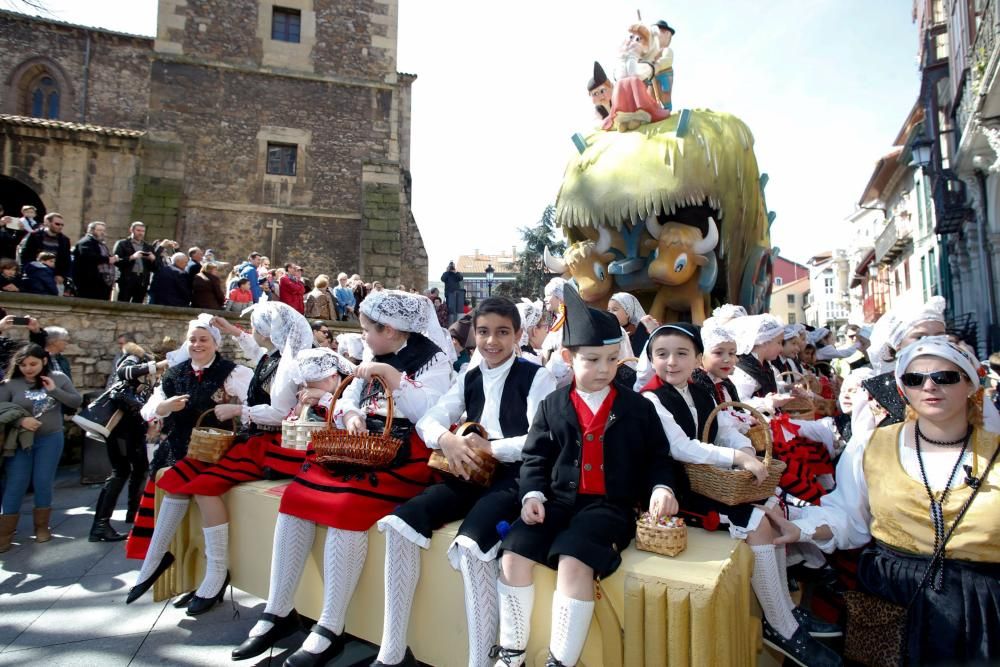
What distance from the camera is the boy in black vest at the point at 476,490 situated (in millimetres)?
2291

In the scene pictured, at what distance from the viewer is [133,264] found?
9906 millimetres

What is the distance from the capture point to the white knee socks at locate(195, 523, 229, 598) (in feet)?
10.8

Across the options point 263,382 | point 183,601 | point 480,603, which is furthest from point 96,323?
point 480,603

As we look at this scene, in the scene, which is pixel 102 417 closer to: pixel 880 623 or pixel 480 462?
pixel 480 462

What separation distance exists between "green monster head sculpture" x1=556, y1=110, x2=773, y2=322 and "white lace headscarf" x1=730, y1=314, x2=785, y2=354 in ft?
6.60

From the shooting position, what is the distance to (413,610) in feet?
8.42

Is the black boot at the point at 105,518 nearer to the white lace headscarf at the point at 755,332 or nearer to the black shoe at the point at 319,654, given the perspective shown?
the black shoe at the point at 319,654

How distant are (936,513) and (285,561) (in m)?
2.62

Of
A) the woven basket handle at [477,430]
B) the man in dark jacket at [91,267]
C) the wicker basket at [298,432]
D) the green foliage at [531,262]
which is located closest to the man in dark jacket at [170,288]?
the man in dark jacket at [91,267]

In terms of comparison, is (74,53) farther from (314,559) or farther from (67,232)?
(314,559)

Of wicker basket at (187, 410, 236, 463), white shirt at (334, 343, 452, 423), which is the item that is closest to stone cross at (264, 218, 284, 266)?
wicker basket at (187, 410, 236, 463)

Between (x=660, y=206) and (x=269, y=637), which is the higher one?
(x=660, y=206)

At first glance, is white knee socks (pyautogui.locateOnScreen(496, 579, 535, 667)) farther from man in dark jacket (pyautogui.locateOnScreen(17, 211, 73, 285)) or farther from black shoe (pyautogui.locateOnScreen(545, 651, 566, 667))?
man in dark jacket (pyautogui.locateOnScreen(17, 211, 73, 285))

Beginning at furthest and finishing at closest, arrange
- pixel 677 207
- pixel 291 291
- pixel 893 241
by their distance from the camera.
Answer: pixel 893 241 < pixel 291 291 < pixel 677 207
